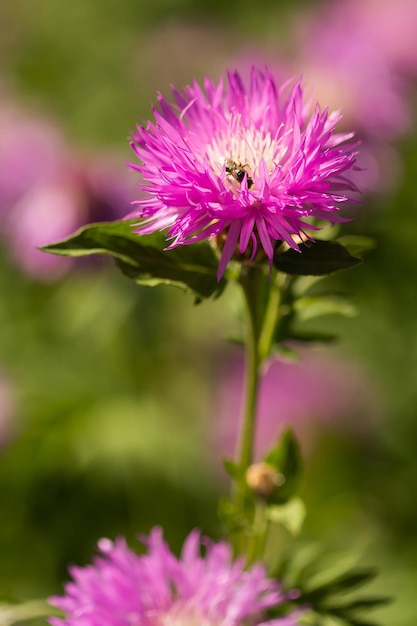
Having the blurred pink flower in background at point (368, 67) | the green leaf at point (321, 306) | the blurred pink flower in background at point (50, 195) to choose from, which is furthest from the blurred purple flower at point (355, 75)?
the green leaf at point (321, 306)

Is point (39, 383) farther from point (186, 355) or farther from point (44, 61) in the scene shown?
point (44, 61)

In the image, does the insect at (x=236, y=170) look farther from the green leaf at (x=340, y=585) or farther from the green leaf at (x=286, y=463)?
the green leaf at (x=340, y=585)

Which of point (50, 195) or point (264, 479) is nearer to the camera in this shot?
point (264, 479)

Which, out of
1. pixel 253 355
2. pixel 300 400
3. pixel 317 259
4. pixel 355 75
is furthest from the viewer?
pixel 300 400

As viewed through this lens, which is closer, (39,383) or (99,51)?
(39,383)

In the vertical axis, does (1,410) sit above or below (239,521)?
above

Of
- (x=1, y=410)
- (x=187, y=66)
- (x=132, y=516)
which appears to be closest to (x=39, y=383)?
(x=1, y=410)

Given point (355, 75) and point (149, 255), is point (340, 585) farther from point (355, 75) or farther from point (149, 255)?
point (355, 75)

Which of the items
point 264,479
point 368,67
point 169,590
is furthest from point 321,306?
point 368,67
